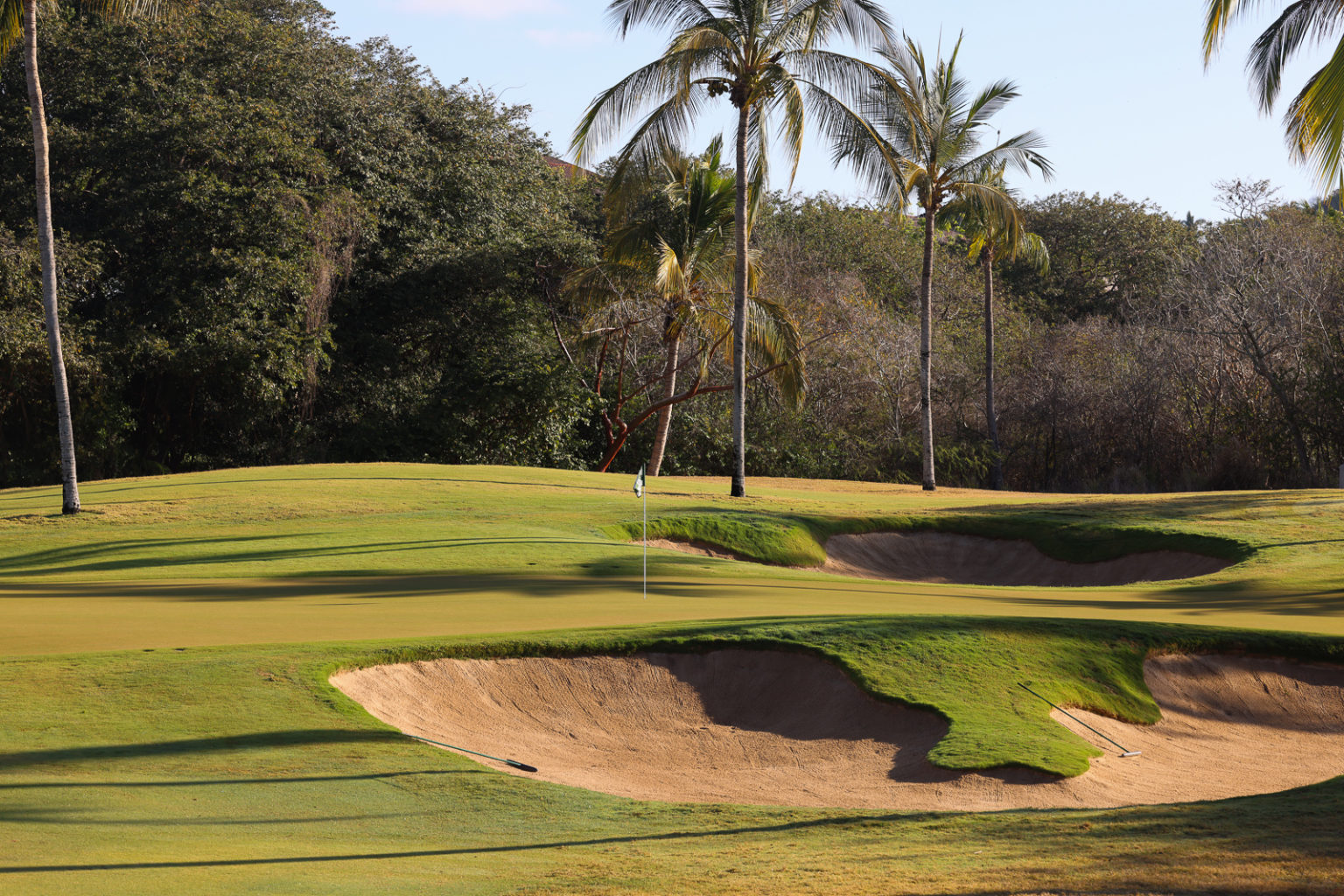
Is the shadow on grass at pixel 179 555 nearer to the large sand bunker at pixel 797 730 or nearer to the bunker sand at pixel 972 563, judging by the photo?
the bunker sand at pixel 972 563

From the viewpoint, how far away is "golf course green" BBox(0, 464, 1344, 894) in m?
5.09

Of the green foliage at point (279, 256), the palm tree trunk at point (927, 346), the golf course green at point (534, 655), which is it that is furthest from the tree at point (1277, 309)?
the green foliage at point (279, 256)

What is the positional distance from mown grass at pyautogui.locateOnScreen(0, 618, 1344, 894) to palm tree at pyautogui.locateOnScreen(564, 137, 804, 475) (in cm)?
2089

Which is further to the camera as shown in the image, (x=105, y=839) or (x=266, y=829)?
(x=266, y=829)

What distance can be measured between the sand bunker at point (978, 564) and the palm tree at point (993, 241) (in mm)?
11371

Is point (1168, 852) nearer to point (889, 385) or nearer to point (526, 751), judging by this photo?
point (526, 751)

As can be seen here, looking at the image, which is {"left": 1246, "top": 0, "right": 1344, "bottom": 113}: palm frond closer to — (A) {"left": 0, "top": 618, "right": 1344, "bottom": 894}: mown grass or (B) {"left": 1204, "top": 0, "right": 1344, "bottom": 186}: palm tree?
(B) {"left": 1204, "top": 0, "right": 1344, "bottom": 186}: palm tree

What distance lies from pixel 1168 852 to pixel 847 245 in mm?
44383

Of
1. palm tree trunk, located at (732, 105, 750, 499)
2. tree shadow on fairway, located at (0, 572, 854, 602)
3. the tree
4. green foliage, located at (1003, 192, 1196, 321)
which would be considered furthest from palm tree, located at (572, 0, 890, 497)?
green foliage, located at (1003, 192, 1196, 321)

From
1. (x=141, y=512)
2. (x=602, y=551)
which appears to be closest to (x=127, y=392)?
(x=141, y=512)

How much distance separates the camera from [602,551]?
53.0 feet

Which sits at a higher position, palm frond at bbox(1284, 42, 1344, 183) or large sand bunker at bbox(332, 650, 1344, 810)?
palm frond at bbox(1284, 42, 1344, 183)

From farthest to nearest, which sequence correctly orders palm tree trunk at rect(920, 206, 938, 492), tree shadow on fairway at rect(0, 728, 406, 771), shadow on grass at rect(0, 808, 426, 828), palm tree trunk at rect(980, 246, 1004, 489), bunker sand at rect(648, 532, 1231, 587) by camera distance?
palm tree trunk at rect(980, 246, 1004, 489)
palm tree trunk at rect(920, 206, 938, 492)
bunker sand at rect(648, 532, 1231, 587)
tree shadow on fairway at rect(0, 728, 406, 771)
shadow on grass at rect(0, 808, 426, 828)

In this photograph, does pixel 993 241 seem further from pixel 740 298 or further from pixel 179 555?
pixel 179 555
